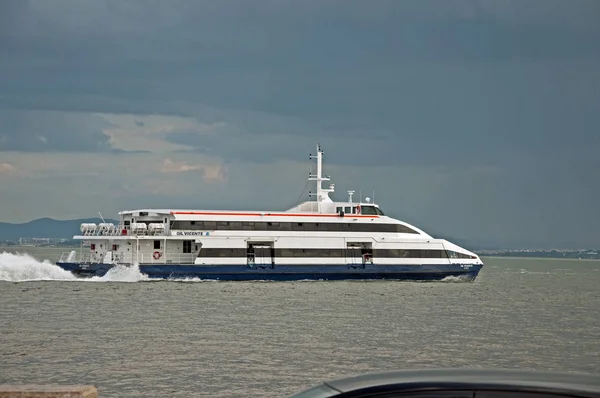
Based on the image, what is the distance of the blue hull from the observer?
2005 inches

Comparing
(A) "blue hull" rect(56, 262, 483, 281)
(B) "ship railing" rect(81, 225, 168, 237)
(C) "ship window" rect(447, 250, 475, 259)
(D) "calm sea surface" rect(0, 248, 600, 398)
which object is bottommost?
(D) "calm sea surface" rect(0, 248, 600, 398)

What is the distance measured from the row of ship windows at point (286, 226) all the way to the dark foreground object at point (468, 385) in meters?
47.1

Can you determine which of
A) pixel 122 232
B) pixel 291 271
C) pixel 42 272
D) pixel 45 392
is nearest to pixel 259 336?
pixel 45 392

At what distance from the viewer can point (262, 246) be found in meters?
52.0

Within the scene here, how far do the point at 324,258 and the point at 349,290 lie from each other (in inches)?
113

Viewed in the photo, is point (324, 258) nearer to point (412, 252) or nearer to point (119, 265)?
point (412, 252)

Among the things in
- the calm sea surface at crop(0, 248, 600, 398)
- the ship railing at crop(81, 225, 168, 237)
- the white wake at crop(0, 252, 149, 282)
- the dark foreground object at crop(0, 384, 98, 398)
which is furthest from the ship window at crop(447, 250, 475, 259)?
the dark foreground object at crop(0, 384, 98, 398)

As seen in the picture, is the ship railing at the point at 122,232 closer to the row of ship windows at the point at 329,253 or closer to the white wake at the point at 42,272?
the white wake at the point at 42,272

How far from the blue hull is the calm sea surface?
108 centimetres

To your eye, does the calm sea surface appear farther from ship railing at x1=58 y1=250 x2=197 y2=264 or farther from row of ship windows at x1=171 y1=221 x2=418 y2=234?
row of ship windows at x1=171 y1=221 x2=418 y2=234

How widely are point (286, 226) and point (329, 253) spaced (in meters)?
3.03

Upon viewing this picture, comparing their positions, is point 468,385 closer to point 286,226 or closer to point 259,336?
point 259,336

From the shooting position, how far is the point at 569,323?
34562mm

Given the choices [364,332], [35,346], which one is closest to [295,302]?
[364,332]
